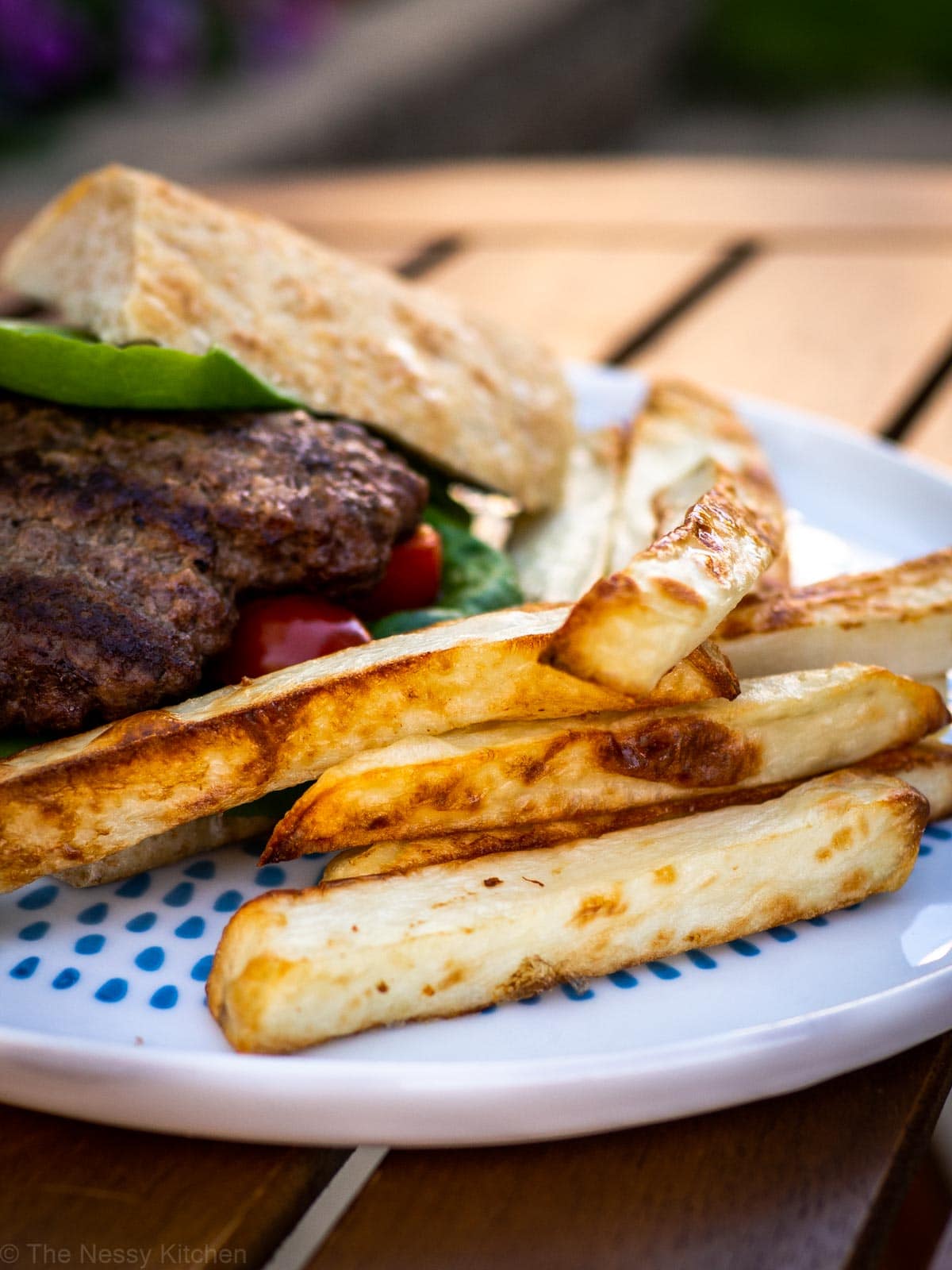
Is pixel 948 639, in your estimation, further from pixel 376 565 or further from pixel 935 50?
pixel 935 50

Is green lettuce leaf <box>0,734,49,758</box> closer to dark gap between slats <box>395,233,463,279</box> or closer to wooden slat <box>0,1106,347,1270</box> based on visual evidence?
wooden slat <box>0,1106,347,1270</box>

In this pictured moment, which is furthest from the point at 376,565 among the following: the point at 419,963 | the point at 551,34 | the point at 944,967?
the point at 551,34

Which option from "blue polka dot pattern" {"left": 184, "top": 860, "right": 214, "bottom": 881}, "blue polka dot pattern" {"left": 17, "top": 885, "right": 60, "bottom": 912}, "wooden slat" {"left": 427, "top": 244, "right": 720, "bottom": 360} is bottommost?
"blue polka dot pattern" {"left": 17, "top": 885, "right": 60, "bottom": 912}

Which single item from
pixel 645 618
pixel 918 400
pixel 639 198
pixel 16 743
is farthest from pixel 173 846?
pixel 639 198

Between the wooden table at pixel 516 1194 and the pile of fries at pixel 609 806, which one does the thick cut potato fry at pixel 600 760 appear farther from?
the wooden table at pixel 516 1194

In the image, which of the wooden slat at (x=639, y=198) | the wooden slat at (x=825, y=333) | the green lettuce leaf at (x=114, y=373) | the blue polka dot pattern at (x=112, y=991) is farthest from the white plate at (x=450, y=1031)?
the wooden slat at (x=639, y=198)

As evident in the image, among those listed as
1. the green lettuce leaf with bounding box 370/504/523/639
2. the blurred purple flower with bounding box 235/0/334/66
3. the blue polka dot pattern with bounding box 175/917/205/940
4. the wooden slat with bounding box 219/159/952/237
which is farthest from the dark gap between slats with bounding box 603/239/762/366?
the blurred purple flower with bounding box 235/0/334/66

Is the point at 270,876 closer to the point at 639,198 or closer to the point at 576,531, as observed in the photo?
the point at 576,531
